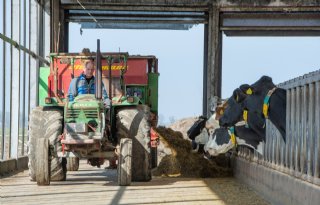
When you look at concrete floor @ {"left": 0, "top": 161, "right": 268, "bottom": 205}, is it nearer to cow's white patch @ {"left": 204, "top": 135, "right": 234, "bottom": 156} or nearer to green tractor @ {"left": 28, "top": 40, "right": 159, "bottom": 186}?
green tractor @ {"left": 28, "top": 40, "right": 159, "bottom": 186}

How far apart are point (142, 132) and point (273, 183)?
3499 mm

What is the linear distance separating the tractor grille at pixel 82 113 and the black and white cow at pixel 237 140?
208 centimetres

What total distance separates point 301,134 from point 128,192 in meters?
3.57

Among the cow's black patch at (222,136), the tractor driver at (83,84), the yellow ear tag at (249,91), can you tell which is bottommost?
the cow's black patch at (222,136)

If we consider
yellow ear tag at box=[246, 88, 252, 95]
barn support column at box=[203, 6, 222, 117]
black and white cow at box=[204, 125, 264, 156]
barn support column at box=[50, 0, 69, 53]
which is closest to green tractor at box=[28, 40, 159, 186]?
black and white cow at box=[204, 125, 264, 156]

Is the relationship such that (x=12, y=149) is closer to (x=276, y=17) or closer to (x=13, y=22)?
(x=13, y=22)

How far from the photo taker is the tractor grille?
11.9 metres

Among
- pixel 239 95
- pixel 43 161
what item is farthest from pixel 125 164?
pixel 239 95

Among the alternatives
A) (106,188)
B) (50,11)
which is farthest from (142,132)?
(50,11)

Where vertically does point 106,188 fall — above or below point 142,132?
below

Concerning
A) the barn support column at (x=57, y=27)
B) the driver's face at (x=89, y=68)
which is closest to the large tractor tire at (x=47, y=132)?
the driver's face at (x=89, y=68)

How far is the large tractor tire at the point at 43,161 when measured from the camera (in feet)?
38.7

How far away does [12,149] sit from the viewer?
1616cm

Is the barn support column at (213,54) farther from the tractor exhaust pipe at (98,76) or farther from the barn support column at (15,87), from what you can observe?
the tractor exhaust pipe at (98,76)
